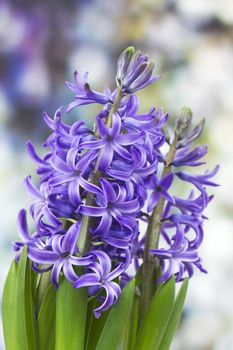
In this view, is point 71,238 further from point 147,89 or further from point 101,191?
point 147,89

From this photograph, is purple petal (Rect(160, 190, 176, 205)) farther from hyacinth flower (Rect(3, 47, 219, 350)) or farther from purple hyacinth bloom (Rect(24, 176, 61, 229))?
purple hyacinth bloom (Rect(24, 176, 61, 229))

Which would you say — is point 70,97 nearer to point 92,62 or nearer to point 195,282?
point 92,62

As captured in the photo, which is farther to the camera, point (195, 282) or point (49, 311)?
point (195, 282)

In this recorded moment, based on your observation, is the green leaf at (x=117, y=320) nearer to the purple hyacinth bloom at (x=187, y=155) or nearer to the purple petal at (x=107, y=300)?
the purple petal at (x=107, y=300)

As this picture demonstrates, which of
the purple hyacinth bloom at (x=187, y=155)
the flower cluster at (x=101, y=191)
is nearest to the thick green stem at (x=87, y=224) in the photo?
the flower cluster at (x=101, y=191)

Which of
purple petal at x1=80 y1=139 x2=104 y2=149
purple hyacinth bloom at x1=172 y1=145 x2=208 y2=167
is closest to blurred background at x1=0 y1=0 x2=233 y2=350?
purple hyacinth bloom at x1=172 y1=145 x2=208 y2=167

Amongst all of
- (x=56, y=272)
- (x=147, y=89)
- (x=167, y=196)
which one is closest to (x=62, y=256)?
(x=56, y=272)

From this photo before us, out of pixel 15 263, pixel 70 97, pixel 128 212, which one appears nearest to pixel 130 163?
pixel 128 212
